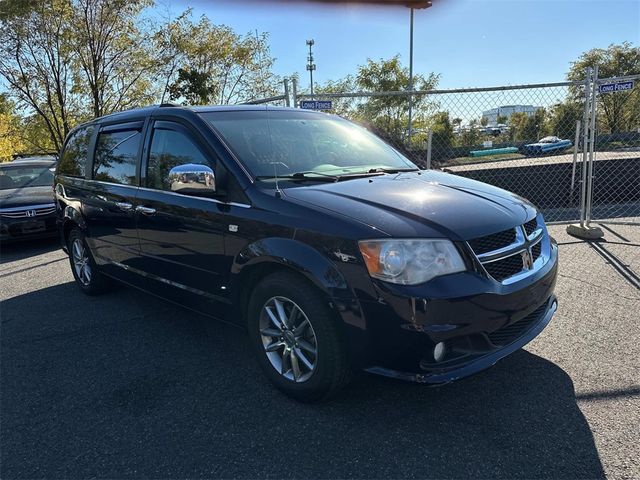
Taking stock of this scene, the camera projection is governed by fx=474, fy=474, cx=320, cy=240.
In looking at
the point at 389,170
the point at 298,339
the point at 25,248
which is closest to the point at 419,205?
the point at 389,170

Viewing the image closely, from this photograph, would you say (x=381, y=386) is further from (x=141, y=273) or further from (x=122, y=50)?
(x=122, y=50)

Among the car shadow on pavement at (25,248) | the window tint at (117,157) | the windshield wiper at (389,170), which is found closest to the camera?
the windshield wiper at (389,170)

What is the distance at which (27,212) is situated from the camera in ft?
25.6

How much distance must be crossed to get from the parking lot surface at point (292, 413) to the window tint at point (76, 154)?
1866 millimetres

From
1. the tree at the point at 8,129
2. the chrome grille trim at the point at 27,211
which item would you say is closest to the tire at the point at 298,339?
the chrome grille trim at the point at 27,211

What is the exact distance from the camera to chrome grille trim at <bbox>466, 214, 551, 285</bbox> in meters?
2.57

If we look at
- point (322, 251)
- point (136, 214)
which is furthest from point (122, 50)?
point (322, 251)

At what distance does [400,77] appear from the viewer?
28.6 m

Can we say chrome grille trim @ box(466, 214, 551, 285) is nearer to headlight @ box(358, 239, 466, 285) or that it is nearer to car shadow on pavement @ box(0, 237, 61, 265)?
headlight @ box(358, 239, 466, 285)

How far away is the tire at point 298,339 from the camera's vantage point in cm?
261

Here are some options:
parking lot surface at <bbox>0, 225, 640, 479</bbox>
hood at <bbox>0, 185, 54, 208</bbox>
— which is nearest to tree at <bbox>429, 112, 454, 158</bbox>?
parking lot surface at <bbox>0, 225, 640, 479</bbox>

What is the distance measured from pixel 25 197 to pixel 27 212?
0.52m

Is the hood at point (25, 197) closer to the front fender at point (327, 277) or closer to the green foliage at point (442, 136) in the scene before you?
the front fender at point (327, 277)

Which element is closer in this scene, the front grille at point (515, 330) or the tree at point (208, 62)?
the front grille at point (515, 330)
